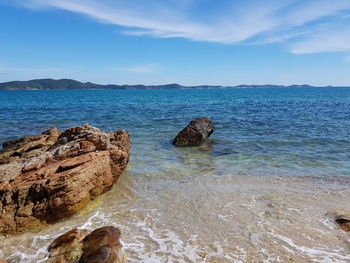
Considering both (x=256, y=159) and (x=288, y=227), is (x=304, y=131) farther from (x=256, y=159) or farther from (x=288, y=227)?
(x=288, y=227)

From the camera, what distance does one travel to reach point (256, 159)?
1297 centimetres

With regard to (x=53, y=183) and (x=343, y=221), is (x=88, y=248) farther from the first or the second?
(x=343, y=221)

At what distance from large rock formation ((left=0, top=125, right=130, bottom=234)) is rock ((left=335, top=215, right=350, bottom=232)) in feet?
21.3

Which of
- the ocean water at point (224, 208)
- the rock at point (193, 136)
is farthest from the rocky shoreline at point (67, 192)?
the rock at point (193, 136)

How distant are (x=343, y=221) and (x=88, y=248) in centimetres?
588

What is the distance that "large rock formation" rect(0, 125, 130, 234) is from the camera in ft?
23.0

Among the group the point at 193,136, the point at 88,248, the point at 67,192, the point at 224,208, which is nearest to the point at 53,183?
the point at 67,192

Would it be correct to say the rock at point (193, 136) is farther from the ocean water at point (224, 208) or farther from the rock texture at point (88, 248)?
the rock texture at point (88, 248)

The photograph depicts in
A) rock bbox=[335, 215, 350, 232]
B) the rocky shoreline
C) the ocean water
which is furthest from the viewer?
rock bbox=[335, 215, 350, 232]

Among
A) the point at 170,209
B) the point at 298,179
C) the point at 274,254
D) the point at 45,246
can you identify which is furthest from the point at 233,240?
the point at 298,179

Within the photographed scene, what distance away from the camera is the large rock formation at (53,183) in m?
7.00

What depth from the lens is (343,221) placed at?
6895 mm

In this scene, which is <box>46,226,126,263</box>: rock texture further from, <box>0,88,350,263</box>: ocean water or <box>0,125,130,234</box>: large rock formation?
<box>0,125,130,234</box>: large rock formation

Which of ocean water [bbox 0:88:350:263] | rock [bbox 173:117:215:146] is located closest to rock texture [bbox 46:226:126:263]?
ocean water [bbox 0:88:350:263]
